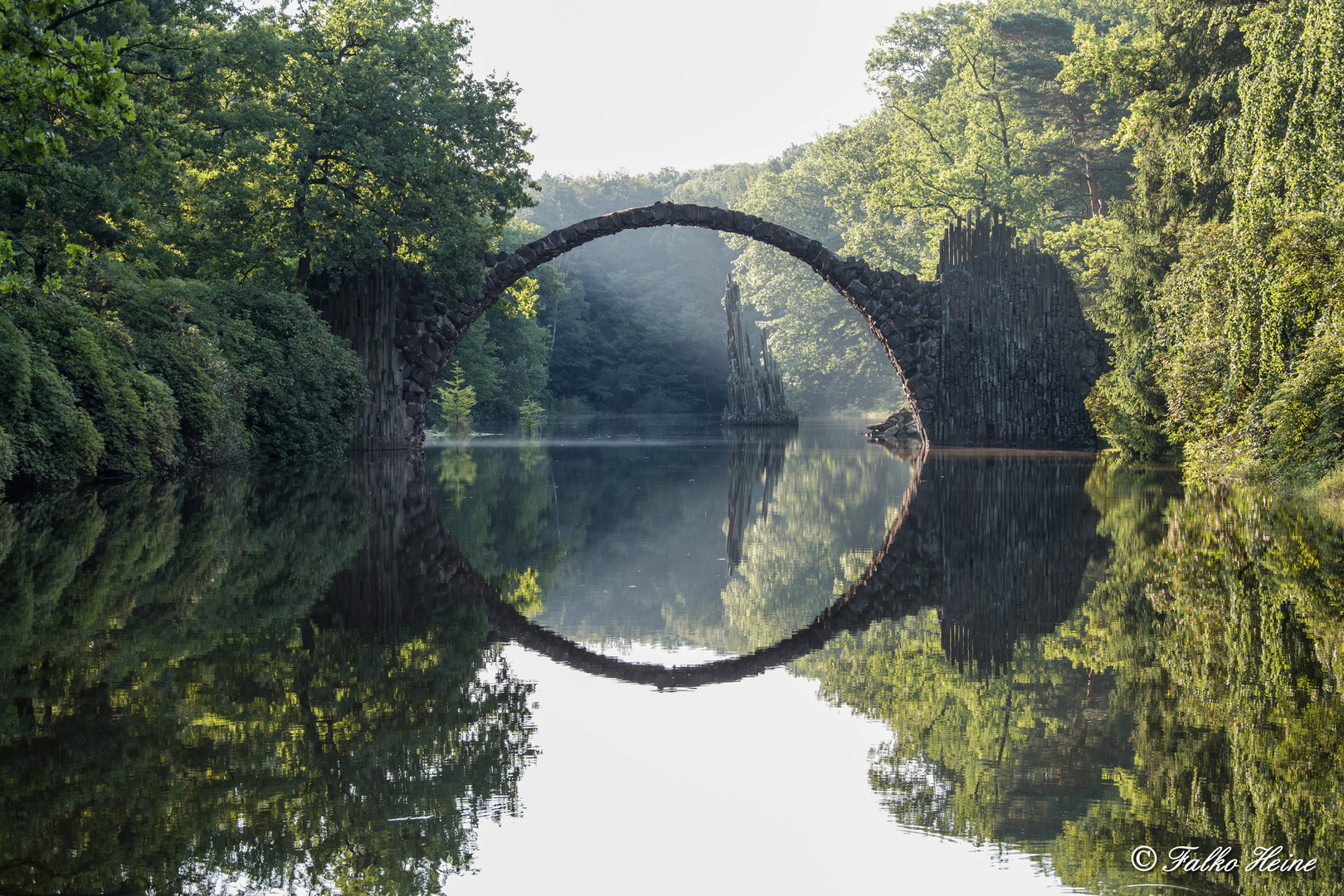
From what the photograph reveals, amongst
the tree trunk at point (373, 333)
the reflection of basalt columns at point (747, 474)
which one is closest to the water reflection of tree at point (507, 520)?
the reflection of basalt columns at point (747, 474)

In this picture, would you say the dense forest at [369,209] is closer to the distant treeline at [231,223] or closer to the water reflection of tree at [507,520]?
the distant treeline at [231,223]

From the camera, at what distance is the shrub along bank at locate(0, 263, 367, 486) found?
12102mm

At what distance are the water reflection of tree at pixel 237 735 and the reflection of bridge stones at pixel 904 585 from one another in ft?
0.70

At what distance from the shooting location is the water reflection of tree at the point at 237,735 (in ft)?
8.76

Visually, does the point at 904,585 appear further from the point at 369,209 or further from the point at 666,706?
the point at 369,209

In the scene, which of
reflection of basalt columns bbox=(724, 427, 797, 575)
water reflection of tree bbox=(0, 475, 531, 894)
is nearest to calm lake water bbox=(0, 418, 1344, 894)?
Result: water reflection of tree bbox=(0, 475, 531, 894)

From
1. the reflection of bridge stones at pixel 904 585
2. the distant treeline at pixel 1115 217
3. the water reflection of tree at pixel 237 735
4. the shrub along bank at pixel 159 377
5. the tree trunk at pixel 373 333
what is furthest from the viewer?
the tree trunk at pixel 373 333

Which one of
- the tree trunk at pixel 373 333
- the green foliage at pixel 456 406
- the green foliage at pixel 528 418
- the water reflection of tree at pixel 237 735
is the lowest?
the green foliage at pixel 528 418

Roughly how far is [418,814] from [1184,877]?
1.93 m

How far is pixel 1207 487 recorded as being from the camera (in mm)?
12547

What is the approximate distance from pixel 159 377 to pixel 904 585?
1182 centimetres

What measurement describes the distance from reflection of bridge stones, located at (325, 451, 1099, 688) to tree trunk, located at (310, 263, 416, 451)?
414 inches

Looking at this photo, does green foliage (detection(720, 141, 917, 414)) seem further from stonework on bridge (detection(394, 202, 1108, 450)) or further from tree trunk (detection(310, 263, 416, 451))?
tree trunk (detection(310, 263, 416, 451))

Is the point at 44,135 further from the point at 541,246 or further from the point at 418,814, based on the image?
the point at 541,246
